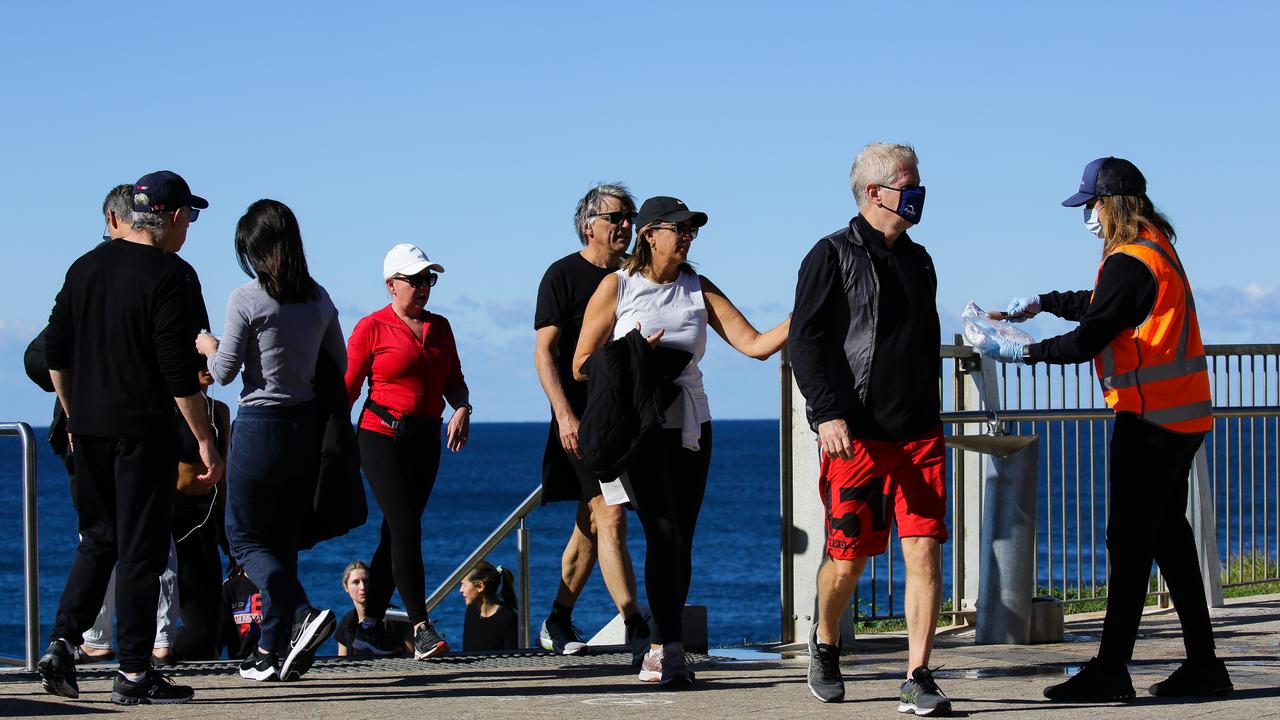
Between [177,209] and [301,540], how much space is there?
1.37 meters

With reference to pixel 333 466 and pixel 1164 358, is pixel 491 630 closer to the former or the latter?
pixel 333 466

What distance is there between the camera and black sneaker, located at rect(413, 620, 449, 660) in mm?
7227

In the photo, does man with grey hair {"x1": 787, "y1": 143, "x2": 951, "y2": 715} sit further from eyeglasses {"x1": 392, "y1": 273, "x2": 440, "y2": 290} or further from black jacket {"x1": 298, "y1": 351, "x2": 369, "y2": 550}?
eyeglasses {"x1": 392, "y1": 273, "x2": 440, "y2": 290}

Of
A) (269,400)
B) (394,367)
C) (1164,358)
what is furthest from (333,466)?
(1164,358)

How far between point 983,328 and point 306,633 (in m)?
2.65

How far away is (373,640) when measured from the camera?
25.4ft

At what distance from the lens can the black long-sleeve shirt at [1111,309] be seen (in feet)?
19.4

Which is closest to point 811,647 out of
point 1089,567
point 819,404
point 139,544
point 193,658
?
point 819,404

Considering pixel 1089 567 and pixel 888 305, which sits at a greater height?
pixel 888 305

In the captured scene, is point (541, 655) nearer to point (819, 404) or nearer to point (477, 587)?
point (477, 587)

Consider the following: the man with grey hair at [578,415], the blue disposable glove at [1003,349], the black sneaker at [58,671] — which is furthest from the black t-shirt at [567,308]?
the black sneaker at [58,671]

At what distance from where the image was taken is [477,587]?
8.83 m

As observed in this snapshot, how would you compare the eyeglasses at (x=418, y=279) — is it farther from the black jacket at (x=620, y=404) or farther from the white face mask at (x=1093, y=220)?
the white face mask at (x=1093, y=220)

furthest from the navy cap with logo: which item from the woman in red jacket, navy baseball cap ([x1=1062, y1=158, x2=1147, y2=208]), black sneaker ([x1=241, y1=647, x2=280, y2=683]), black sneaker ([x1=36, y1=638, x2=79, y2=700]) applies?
black sneaker ([x1=36, y1=638, x2=79, y2=700])
